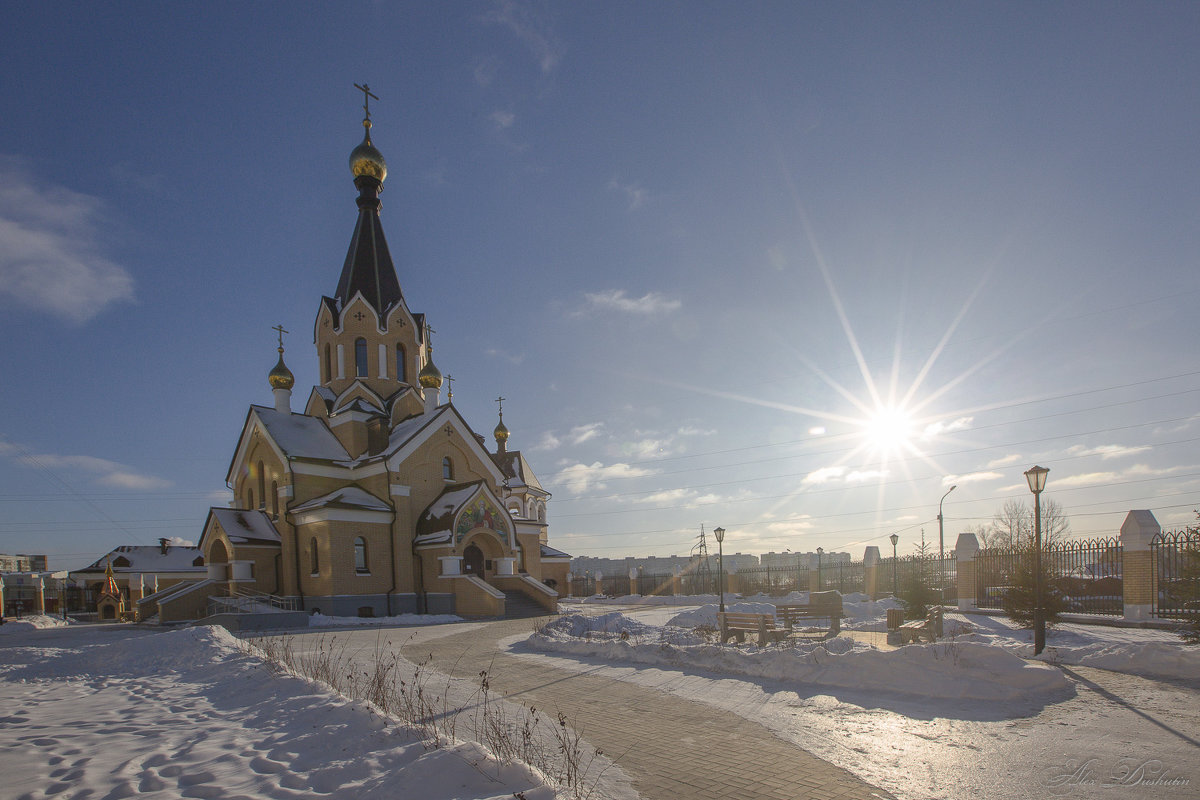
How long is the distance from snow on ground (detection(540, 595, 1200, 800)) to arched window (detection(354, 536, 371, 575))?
13.2 metres

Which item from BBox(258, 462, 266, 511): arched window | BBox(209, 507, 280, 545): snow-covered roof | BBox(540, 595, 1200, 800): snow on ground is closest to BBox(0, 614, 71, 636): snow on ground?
BBox(209, 507, 280, 545): snow-covered roof

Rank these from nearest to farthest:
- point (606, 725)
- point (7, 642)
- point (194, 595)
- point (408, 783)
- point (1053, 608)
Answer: point (408, 783) < point (606, 725) < point (1053, 608) < point (7, 642) < point (194, 595)

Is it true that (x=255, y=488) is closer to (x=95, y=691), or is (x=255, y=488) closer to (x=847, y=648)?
(x=95, y=691)

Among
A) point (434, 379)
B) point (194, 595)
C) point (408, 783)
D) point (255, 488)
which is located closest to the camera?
point (408, 783)

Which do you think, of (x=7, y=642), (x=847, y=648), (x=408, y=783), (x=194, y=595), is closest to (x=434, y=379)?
(x=194, y=595)

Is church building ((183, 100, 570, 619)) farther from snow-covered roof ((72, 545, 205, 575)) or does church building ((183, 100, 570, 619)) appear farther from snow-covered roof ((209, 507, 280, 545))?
snow-covered roof ((72, 545, 205, 575))

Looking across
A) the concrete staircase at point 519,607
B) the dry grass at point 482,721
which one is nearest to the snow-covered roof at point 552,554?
the concrete staircase at point 519,607

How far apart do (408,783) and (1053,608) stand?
43.9ft

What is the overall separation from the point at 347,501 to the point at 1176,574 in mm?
22500

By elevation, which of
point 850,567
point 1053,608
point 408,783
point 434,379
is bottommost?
point 850,567

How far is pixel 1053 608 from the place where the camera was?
12.5 metres

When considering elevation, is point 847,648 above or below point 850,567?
above

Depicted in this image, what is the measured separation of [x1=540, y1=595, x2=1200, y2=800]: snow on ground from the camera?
495 cm

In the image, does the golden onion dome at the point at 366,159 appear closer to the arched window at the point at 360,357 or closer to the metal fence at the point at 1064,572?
the arched window at the point at 360,357
